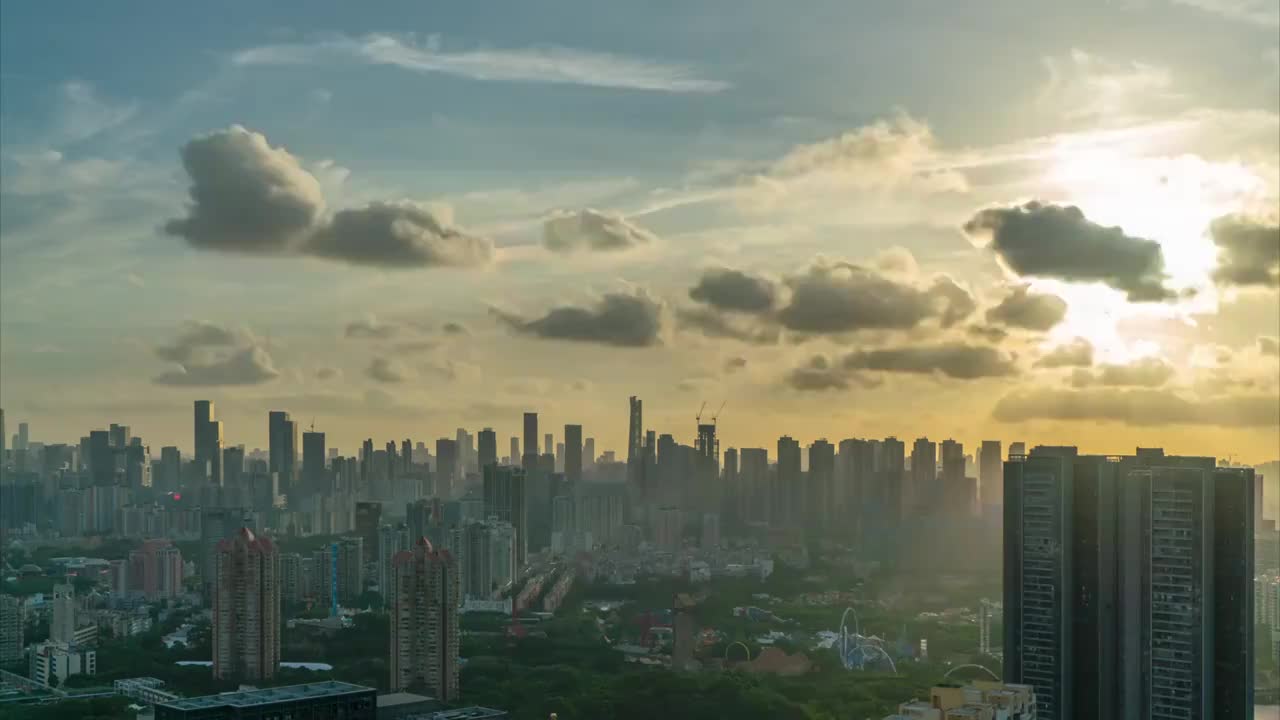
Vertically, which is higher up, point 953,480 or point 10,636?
point 953,480

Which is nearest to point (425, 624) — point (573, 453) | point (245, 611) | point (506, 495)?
point (245, 611)

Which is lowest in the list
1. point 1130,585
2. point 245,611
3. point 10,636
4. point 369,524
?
point 10,636

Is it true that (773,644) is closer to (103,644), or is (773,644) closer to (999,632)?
(999,632)

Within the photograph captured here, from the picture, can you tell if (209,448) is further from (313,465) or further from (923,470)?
(923,470)

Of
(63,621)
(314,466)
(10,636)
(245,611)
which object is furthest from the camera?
(314,466)

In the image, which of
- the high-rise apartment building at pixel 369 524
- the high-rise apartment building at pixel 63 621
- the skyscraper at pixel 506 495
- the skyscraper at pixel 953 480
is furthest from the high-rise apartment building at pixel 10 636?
the skyscraper at pixel 953 480

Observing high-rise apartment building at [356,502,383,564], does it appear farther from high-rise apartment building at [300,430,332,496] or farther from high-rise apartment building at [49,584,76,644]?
high-rise apartment building at [49,584,76,644]

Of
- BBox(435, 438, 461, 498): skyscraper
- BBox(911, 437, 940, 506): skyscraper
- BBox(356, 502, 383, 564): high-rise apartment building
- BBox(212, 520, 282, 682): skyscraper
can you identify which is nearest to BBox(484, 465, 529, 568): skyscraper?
BBox(356, 502, 383, 564): high-rise apartment building
